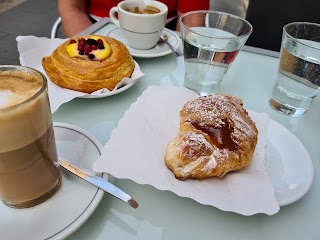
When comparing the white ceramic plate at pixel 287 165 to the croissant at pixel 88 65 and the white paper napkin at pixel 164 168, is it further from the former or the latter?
the croissant at pixel 88 65

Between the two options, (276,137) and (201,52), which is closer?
(276,137)

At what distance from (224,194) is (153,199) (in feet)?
0.38

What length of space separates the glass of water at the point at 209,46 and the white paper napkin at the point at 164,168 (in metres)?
0.19

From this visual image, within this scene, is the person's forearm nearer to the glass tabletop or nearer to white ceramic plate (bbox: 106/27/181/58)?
white ceramic plate (bbox: 106/27/181/58)

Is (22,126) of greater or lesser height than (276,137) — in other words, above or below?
above

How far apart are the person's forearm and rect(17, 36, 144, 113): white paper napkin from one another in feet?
1.35

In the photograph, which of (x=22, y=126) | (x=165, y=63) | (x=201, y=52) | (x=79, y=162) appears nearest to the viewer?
(x=22, y=126)

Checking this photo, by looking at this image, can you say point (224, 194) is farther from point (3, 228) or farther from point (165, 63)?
point (165, 63)

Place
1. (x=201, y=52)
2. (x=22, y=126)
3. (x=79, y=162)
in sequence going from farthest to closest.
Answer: (x=201, y=52) → (x=79, y=162) → (x=22, y=126)

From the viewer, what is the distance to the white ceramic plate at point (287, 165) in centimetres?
51

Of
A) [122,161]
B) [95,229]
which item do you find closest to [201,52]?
[122,161]

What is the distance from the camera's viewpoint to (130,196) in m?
0.49

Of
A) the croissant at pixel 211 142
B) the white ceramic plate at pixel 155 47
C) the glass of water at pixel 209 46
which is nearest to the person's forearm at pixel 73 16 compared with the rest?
the white ceramic plate at pixel 155 47

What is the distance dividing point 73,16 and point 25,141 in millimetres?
1019
